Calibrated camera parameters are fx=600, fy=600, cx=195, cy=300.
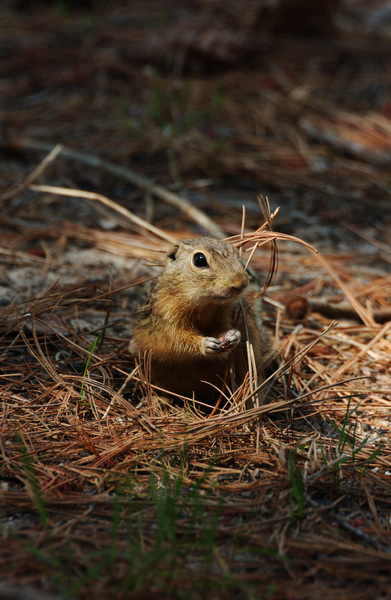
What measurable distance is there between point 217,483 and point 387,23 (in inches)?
277

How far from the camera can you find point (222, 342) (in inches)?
95.1

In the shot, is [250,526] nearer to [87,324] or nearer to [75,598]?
[75,598]

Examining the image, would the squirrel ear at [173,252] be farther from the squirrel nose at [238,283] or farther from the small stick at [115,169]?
the small stick at [115,169]

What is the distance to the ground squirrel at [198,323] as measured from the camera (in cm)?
241

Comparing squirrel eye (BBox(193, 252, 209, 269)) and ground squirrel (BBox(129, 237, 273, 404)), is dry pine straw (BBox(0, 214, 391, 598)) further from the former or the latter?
squirrel eye (BBox(193, 252, 209, 269))

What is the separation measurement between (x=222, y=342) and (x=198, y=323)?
217 mm

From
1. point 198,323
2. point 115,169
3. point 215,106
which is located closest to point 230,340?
point 198,323

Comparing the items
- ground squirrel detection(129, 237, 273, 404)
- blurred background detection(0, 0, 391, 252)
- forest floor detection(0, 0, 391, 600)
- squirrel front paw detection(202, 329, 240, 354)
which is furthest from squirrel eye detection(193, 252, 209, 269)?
blurred background detection(0, 0, 391, 252)

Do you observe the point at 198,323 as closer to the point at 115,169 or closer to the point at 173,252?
the point at 173,252

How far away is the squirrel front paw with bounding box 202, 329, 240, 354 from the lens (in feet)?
7.90

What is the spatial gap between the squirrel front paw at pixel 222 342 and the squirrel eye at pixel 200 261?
289 millimetres

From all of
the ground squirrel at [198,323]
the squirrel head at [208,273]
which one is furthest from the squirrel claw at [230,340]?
the squirrel head at [208,273]

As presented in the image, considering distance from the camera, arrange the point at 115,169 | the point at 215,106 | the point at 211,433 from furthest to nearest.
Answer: the point at 215,106, the point at 115,169, the point at 211,433

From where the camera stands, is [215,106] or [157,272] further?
[215,106]
